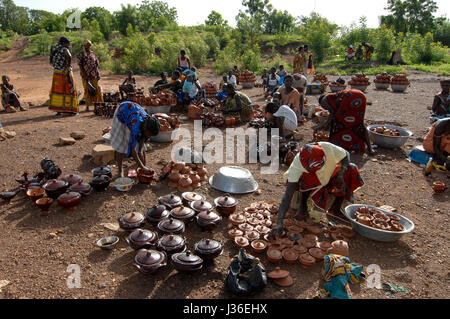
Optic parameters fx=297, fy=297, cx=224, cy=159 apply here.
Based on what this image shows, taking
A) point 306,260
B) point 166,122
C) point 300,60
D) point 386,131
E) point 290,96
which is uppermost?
point 300,60

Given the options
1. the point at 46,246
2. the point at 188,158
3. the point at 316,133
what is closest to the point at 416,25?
the point at 316,133

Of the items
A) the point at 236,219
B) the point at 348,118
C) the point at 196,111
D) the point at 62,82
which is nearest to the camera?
the point at 236,219

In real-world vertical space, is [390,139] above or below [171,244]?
above

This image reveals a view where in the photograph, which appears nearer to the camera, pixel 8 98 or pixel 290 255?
pixel 290 255

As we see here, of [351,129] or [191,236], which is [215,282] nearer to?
[191,236]

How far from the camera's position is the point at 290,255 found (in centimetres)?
278

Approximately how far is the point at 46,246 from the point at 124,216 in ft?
2.70

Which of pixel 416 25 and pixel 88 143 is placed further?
pixel 416 25

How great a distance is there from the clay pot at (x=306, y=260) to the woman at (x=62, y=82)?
22.4ft

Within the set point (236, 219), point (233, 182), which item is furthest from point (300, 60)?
point (236, 219)

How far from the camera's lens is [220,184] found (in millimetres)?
4195

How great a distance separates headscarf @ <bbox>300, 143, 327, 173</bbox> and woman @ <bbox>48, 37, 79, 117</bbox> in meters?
6.33

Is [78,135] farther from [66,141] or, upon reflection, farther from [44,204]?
[44,204]

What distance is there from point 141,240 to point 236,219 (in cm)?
105
